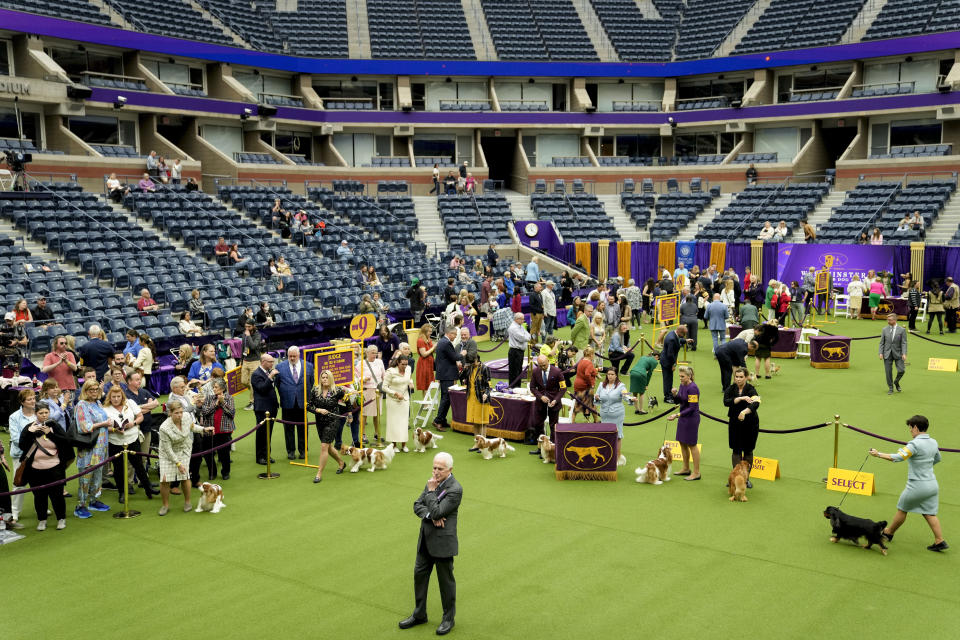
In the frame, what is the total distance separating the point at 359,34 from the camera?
47.7 meters

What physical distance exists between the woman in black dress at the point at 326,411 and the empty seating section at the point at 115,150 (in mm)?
25434

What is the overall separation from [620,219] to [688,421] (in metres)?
29.8

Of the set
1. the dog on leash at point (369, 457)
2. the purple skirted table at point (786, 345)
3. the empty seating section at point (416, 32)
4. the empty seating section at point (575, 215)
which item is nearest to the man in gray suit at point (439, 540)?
the dog on leash at point (369, 457)

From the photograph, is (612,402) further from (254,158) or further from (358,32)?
(358,32)

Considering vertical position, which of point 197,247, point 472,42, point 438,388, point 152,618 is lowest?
point 152,618

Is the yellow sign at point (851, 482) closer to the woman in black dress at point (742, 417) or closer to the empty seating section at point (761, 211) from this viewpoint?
the woman in black dress at point (742, 417)

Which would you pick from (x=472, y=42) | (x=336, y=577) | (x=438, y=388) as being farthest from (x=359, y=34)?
(x=336, y=577)

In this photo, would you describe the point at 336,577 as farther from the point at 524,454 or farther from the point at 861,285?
the point at 861,285

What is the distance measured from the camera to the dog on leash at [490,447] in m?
14.2

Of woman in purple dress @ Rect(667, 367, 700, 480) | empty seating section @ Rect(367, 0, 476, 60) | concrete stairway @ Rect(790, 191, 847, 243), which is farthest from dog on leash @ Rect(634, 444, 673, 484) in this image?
empty seating section @ Rect(367, 0, 476, 60)

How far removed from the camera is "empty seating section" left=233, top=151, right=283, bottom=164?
132 feet

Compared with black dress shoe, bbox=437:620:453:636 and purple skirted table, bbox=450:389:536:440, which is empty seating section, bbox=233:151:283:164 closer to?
purple skirted table, bbox=450:389:536:440

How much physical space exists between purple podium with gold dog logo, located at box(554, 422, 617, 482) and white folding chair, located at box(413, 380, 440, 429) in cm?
378

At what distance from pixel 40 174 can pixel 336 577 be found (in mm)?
27079
